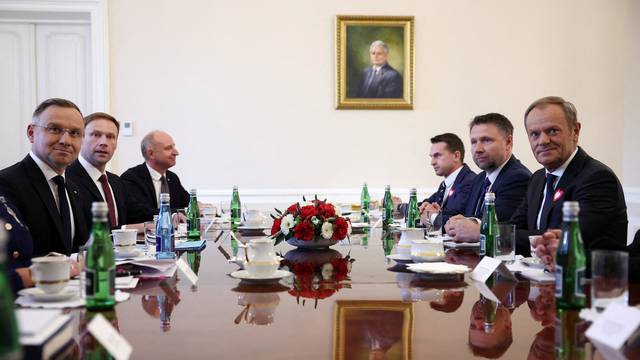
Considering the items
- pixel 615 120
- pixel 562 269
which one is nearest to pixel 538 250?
pixel 562 269

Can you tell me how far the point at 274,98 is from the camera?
6598 millimetres

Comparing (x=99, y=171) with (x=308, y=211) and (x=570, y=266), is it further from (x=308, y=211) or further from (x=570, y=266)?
(x=570, y=266)

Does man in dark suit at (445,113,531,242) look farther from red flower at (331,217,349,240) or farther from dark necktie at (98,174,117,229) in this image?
dark necktie at (98,174,117,229)

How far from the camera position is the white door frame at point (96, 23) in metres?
6.32

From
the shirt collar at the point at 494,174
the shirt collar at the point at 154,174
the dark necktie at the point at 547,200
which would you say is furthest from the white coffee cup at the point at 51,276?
the shirt collar at the point at 154,174

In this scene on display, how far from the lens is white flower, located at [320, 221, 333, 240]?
2.73 metres

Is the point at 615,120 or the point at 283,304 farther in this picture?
the point at 615,120

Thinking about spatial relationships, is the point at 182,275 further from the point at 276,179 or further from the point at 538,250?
the point at 276,179

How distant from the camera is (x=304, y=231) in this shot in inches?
107

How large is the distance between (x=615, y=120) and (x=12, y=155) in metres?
6.14

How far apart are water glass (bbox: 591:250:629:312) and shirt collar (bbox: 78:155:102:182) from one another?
3515 mm

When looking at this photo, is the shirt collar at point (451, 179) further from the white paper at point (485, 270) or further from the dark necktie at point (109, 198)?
the white paper at point (485, 270)

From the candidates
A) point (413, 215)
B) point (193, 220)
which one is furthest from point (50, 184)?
point (413, 215)

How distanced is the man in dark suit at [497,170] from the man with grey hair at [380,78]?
2250 mm
